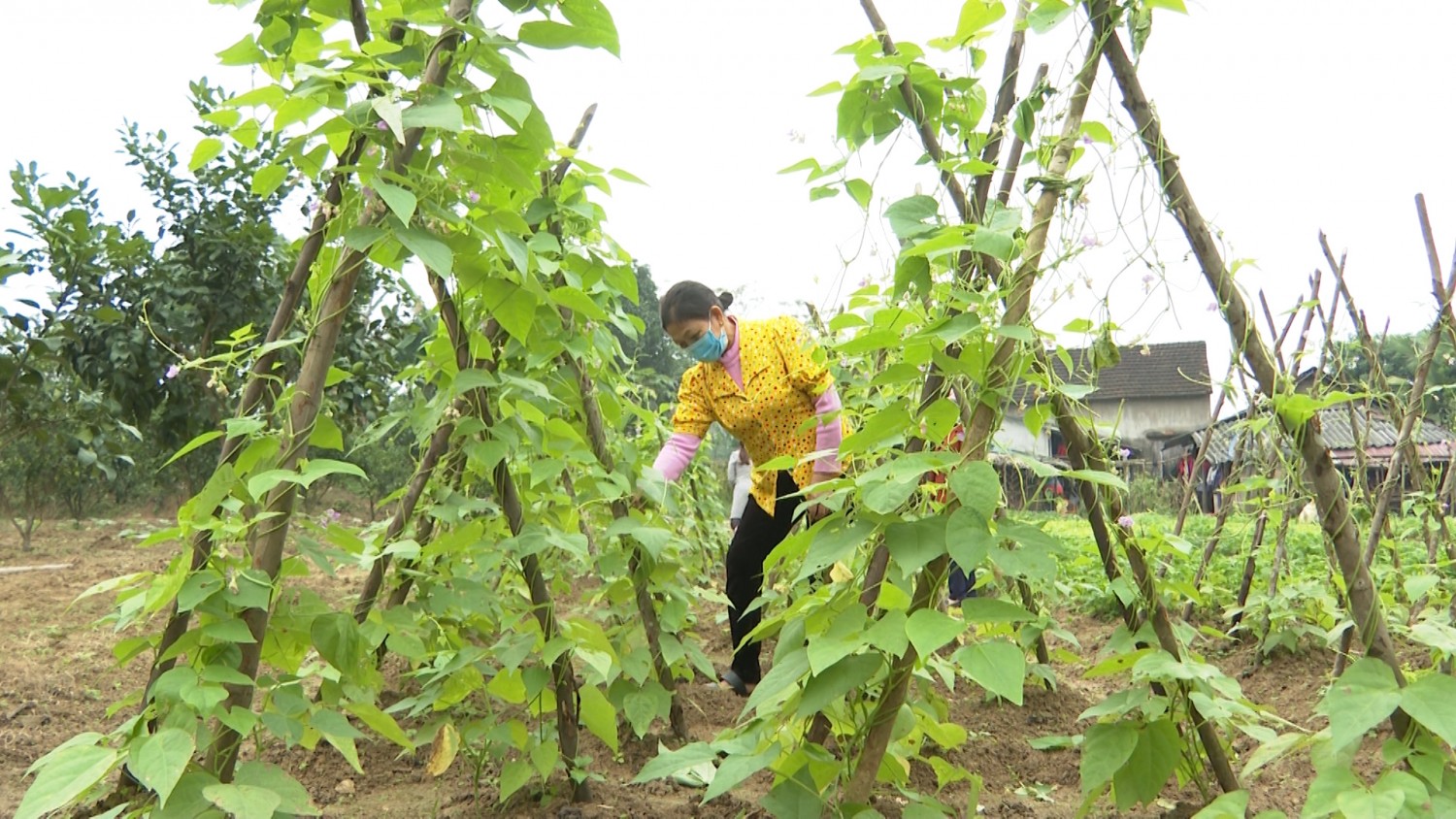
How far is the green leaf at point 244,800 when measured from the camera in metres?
1.48

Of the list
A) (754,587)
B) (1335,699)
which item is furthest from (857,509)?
(754,587)

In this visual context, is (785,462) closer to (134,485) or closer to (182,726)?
(182,726)

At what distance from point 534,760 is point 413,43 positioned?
1.42 m

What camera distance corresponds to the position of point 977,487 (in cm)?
150

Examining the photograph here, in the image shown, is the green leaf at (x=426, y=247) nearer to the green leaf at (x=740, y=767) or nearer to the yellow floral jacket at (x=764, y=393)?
the green leaf at (x=740, y=767)

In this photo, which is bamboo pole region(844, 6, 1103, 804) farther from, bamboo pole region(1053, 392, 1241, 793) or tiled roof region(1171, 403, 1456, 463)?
tiled roof region(1171, 403, 1456, 463)

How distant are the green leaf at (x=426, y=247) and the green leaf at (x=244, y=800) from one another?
2.58 ft

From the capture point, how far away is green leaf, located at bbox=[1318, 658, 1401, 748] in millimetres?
1425

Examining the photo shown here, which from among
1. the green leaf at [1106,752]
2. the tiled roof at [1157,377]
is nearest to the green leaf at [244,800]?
Answer: the green leaf at [1106,752]

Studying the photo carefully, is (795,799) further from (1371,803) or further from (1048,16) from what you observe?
(1048,16)

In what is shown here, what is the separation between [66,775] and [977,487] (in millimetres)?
1305

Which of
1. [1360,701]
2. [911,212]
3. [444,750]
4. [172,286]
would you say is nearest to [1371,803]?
[1360,701]

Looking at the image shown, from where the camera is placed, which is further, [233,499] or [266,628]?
[266,628]

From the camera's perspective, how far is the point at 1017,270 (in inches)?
66.8
